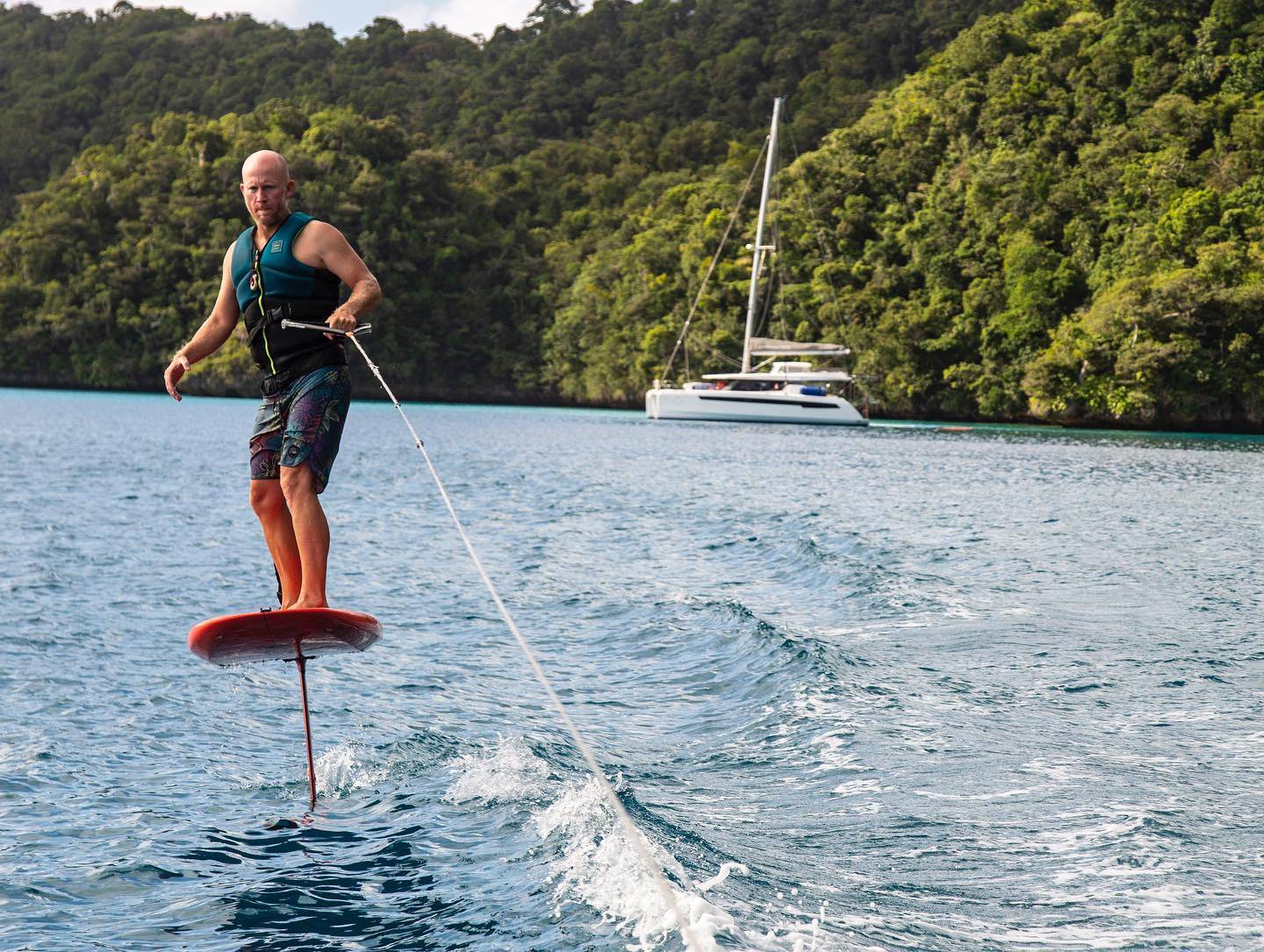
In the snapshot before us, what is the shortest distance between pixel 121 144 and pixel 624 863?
129649mm

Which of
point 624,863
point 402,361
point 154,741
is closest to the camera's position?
point 624,863

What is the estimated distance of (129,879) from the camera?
6273mm

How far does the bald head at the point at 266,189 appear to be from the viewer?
607 cm

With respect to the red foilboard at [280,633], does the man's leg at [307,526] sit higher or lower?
higher

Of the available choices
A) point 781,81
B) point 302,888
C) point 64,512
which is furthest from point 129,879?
point 781,81

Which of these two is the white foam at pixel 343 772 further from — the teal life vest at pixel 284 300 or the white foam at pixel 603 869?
the teal life vest at pixel 284 300

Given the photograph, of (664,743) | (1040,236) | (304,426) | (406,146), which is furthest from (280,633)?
(406,146)

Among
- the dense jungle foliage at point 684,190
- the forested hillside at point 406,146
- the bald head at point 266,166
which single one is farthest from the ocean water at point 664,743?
the forested hillside at point 406,146

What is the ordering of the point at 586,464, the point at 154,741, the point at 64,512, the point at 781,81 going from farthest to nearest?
the point at 781,81, the point at 586,464, the point at 64,512, the point at 154,741

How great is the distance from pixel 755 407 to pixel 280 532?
5334cm

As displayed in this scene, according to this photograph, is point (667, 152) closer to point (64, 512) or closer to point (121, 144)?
point (121, 144)

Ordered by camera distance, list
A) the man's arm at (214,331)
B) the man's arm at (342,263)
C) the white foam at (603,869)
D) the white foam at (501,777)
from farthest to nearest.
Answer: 1. the white foam at (501,777)
2. the man's arm at (214,331)
3. the man's arm at (342,263)
4. the white foam at (603,869)

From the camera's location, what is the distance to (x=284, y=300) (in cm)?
616

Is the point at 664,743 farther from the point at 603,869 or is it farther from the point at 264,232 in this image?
A: the point at 264,232
